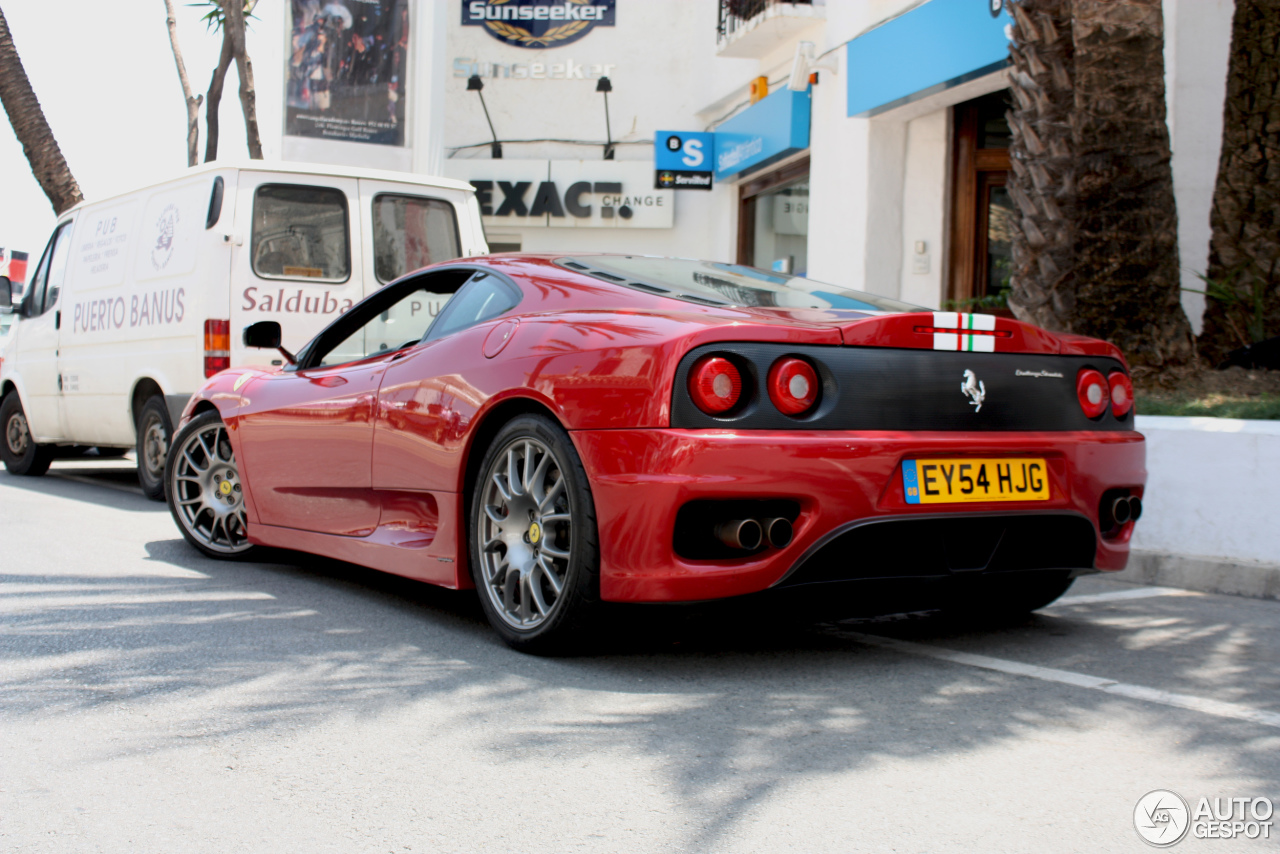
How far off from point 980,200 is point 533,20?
491 inches

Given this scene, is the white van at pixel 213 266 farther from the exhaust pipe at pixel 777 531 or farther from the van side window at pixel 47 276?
the exhaust pipe at pixel 777 531

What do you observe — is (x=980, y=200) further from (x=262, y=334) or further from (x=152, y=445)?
(x=262, y=334)

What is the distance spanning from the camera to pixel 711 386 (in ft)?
11.2

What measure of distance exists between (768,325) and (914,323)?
0.46 meters

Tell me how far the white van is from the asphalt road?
10.4 feet

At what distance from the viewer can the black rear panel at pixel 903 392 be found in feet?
11.3

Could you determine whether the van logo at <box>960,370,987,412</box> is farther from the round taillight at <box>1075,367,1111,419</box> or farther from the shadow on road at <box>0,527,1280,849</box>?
the shadow on road at <box>0,527,1280,849</box>

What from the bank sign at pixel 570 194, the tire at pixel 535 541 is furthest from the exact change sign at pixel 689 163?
the tire at pixel 535 541

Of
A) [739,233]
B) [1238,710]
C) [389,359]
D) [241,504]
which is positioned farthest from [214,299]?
[739,233]

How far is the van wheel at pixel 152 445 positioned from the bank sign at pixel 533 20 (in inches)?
665

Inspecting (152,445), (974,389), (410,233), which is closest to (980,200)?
(410,233)

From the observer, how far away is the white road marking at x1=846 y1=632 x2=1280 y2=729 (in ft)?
11.1

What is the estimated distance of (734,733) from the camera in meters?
3.09

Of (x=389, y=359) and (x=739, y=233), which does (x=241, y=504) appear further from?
(x=739, y=233)
